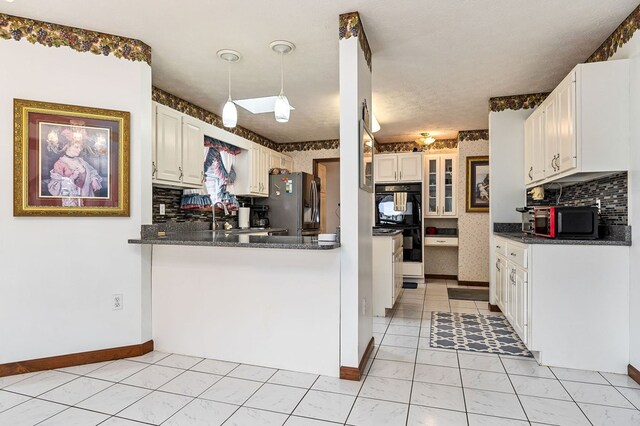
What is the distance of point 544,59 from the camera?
320 cm

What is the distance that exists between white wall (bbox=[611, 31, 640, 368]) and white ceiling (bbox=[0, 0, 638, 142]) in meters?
0.35

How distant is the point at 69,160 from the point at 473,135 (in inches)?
208

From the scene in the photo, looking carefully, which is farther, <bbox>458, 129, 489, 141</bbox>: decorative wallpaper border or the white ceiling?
<bbox>458, 129, 489, 141</bbox>: decorative wallpaper border

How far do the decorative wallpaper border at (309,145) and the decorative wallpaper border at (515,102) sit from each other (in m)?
2.77

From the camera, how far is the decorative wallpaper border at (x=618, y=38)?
244cm

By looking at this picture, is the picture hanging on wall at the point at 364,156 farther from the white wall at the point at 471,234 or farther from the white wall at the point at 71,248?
the white wall at the point at 471,234

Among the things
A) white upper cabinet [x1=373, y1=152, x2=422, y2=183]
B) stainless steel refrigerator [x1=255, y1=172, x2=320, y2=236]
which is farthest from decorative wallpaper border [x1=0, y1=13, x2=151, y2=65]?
white upper cabinet [x1=373, y1=152, x2=422, y2=183]

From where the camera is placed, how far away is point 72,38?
269 centimetres

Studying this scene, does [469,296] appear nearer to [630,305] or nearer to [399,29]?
[630,305]

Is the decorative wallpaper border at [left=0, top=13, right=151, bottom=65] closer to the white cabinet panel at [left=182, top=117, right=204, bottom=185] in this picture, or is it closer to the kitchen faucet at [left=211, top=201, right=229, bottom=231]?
the white cabinet panel at [left=182, top=117, right=204, bottom=185]

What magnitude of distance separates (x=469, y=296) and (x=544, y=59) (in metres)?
3.04

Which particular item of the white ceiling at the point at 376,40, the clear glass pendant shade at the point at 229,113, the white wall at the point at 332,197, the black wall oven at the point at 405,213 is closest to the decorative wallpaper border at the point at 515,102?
the white ceiling at the point at 376,40

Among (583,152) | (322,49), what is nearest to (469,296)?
(583,152)

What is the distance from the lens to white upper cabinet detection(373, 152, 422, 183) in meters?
5.99
